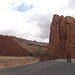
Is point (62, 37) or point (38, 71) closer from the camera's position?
point (38, 71)

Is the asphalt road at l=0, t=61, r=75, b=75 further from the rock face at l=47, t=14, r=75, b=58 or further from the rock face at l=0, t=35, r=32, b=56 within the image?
the rock face at l=0, t=35, r=32, b=56

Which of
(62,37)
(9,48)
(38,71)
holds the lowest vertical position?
(38,71)

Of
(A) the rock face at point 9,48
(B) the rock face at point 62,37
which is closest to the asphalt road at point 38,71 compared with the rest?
(B) the rock face at point 62,37

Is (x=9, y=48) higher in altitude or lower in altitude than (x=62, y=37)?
lower

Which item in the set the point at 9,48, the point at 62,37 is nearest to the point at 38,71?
the point at 62,37

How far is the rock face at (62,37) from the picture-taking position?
231ft

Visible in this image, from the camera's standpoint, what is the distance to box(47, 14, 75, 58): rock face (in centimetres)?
7044

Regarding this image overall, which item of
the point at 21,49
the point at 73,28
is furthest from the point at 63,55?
the point at 21,49


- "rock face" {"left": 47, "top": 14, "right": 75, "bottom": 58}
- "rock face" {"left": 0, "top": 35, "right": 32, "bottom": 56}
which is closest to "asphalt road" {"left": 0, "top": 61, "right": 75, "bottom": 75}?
"rock face" {"left": 47, "top": 14, "right": 75, "bottom": 58}

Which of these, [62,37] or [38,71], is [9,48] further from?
[38,71]

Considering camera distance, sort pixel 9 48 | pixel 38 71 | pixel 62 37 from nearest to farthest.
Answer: pixel 38 71, pixel 62 37, pixel 9 48

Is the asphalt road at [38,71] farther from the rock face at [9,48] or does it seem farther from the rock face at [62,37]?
the rock face at [9,48]

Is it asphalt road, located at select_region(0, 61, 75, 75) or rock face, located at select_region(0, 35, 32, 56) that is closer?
asphalt road, located at select_region(0, 61, 75, 75)

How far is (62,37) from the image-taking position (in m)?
73.8
